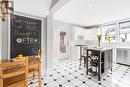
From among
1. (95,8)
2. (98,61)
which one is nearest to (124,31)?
(95,8)

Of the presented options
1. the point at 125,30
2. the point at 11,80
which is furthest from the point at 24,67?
the point at 125,30

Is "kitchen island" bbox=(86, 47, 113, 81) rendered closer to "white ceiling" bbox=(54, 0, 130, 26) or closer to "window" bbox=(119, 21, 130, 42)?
"white ceiling" bbox=(54, 0, 130, 26)

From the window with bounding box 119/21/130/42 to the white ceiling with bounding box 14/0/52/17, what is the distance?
458 centimetres

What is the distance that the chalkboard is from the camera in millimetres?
3149

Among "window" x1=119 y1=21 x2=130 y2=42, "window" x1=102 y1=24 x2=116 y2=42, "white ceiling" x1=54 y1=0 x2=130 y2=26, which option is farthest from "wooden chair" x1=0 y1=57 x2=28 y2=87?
"window" x1=102 y1=24 x2=116 y2=42

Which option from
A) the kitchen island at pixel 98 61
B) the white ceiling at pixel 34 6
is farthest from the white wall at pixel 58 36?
the kitchen island at pixel 98 61

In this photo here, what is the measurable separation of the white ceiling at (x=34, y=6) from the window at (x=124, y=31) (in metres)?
4.58

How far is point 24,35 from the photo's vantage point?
3.41 meters

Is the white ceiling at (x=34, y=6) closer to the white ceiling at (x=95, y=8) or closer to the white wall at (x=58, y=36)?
the white ceiling at (x=95, y=8)

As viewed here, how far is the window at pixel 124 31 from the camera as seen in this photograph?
5.57 m

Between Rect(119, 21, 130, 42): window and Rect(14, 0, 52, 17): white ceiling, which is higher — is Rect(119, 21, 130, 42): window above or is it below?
→ below

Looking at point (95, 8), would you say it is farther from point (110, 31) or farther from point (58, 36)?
point (110, 31)

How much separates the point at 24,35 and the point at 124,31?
5.57 m

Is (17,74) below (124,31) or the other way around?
below
